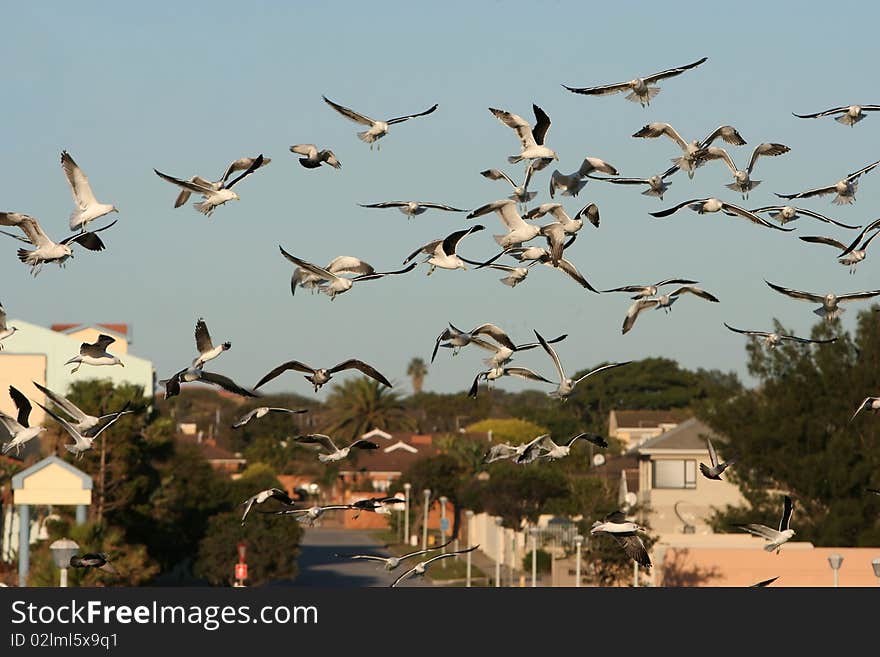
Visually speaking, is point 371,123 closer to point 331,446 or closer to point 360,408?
point 331,446

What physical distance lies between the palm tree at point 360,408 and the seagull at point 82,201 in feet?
361

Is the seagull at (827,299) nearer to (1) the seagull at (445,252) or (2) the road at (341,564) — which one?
(1) the seagull at (445,252)

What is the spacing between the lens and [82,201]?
24812mm

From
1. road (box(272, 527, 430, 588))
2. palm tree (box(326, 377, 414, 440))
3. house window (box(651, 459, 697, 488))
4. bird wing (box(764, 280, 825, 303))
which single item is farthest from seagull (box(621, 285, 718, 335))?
palm tree (box(326, 377, 414, 440))

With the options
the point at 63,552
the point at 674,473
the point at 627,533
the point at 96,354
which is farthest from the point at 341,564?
the point at 627,533

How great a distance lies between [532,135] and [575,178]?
105 cm

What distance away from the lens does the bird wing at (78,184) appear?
81.3 feet

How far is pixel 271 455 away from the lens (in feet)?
447

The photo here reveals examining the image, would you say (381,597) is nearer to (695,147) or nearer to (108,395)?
(695,147)

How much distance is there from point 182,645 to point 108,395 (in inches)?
1117

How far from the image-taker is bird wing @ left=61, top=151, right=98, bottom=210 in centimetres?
2478

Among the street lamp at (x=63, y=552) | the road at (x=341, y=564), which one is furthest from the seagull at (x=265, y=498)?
the road at (x=341, y=564)

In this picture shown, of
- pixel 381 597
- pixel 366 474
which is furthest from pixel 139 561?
pixel 366 474

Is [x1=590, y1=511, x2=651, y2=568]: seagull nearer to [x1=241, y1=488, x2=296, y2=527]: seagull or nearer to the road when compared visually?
[x1=241, y1=488, x2=296, y2=527]: seagull
